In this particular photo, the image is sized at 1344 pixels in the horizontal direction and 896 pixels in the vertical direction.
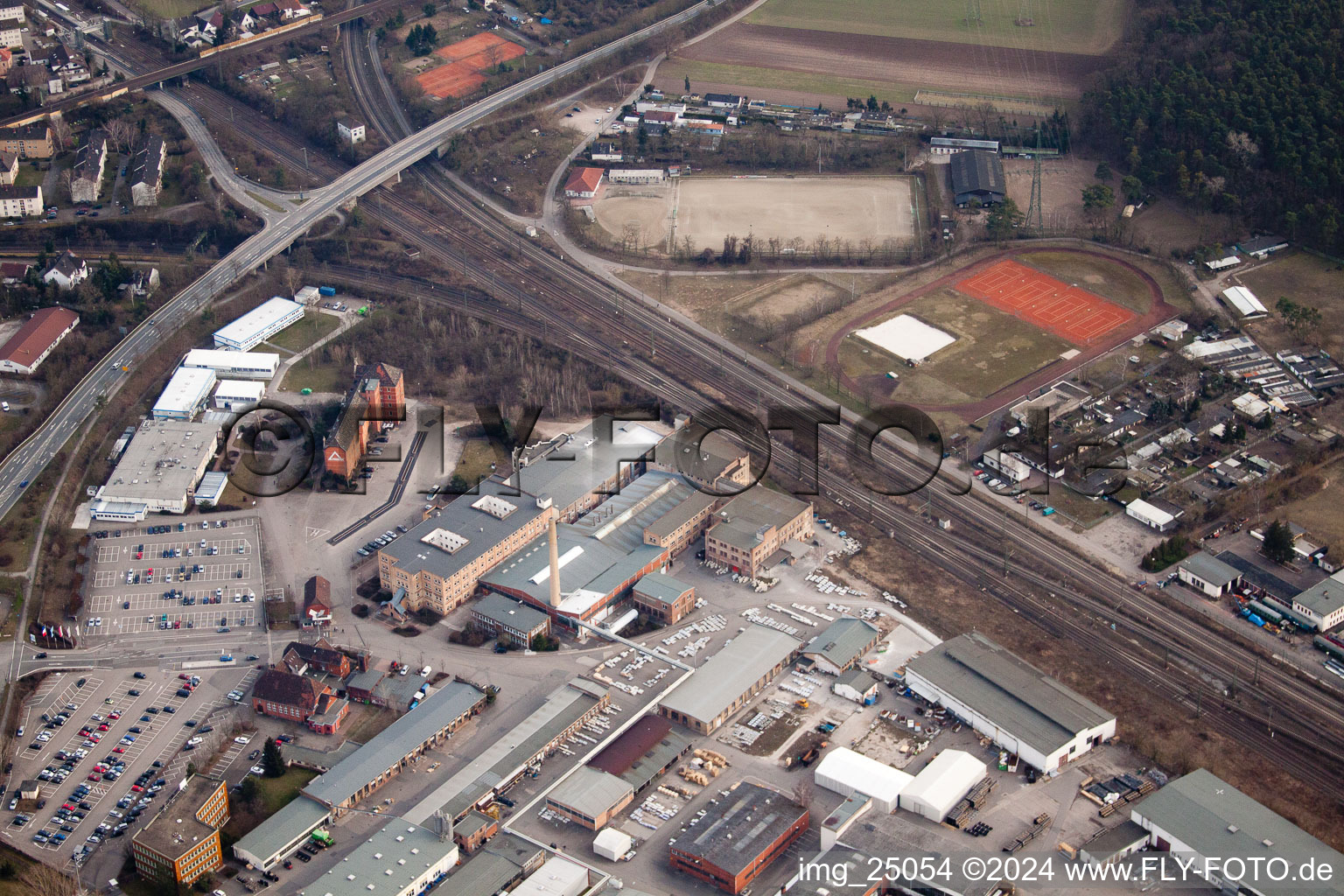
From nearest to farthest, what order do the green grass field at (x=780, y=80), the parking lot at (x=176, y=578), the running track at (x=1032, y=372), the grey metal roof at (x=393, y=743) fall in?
the grey metal roof at (x=393, y=743), the parking lot at (x=176, y=578), the running track at (x=1032, y=372), the green grass field at (x=780, y=80)

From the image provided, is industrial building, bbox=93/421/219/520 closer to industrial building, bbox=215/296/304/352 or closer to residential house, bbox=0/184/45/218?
industrial building, bbox=215/296/304/352

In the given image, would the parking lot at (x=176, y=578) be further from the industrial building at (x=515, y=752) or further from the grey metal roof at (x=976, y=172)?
the grey metal roof at (x=976, y=172)

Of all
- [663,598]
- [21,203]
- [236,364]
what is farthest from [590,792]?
[21,203]

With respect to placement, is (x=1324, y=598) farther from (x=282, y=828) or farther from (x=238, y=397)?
(x=238, y=397)

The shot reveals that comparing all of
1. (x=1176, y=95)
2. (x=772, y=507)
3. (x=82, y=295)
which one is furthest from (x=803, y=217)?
(x=82, y=295)

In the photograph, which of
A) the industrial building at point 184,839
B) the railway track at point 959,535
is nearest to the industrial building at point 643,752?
the industrial building at point 184,839

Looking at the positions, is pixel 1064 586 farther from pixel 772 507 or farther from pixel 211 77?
pixel 211 77
